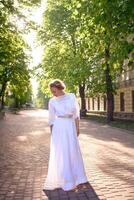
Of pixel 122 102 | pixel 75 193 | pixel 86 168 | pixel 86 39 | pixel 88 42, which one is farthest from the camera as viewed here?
pixel 122 102

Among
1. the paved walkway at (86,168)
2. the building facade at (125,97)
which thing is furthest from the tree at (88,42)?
the paved walkway at (86,168)

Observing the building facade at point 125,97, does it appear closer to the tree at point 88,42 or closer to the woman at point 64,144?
the tree at point 88,42

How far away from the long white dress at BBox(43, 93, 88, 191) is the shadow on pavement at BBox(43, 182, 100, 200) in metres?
0.09

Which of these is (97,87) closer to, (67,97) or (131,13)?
(131,13)

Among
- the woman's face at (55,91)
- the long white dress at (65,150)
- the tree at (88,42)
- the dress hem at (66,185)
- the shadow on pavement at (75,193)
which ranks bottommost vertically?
the shadow on pavement at (75,193)

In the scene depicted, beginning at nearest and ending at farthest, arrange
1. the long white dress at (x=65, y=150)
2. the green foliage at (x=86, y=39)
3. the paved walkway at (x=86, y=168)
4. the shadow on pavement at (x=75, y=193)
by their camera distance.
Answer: the shadow on pavement at (x=75, y=193) < the paved walkway at (x=86, y=168) < the long white dress at (x=65, y=150) < the green foliage at (x=86, y=39)

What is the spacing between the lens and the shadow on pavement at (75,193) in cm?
717

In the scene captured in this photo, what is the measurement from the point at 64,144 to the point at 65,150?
4.2 inches

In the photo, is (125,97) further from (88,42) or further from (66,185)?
(66,185)

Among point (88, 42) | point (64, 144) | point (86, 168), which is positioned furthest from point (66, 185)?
point (88, 42)

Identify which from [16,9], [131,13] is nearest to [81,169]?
[131,13]

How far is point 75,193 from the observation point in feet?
24.4

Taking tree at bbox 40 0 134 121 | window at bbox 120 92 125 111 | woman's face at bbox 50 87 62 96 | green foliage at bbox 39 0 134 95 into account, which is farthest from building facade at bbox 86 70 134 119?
woman's face at bbox 50 87 62 96

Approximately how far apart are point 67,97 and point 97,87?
31.5 m
